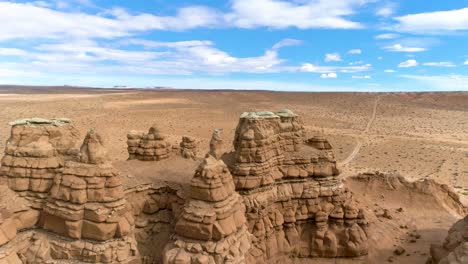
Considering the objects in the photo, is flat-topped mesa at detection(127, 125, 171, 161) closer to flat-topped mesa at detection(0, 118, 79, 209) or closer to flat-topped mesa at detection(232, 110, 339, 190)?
flat-topped mesa at detection(232, 110, 339, 190)

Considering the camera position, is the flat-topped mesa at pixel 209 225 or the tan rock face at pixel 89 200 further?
the flat-topped mesa at pixel 209 225

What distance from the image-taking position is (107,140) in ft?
172

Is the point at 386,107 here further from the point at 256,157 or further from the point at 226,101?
the point at 256,157

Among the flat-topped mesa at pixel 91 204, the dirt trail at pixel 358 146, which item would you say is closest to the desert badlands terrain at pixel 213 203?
the flat-topped mesa at pixel 91 204

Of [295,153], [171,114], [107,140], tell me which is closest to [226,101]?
[171,114]

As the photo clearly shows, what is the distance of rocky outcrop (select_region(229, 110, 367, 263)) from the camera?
16.5 metres

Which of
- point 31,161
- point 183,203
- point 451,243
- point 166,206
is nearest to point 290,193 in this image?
point 183,203

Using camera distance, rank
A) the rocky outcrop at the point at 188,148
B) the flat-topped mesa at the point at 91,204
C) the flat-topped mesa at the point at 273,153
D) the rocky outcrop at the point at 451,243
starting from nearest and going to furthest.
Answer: the flat-topped mesa at the point at 91,204
the rocky outcrop at the point at 451,243
the flat-topped mesa at the point at 273,153
the rocky outcrop at the point at 188,148

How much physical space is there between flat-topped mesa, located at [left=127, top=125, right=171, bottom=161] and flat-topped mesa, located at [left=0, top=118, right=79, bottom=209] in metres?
4.91

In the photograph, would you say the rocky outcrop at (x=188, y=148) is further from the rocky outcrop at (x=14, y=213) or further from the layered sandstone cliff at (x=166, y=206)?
the rocky outcrop at (x=14, y=213)

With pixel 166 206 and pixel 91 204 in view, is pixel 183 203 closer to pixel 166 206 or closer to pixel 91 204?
pixel 166 206

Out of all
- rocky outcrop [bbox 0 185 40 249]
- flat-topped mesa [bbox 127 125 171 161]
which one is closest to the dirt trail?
flat-topped mesa [bbox 127 125 171 161]

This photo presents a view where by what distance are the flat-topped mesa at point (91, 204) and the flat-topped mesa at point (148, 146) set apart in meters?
5.52

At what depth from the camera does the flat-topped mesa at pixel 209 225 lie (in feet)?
41.6
